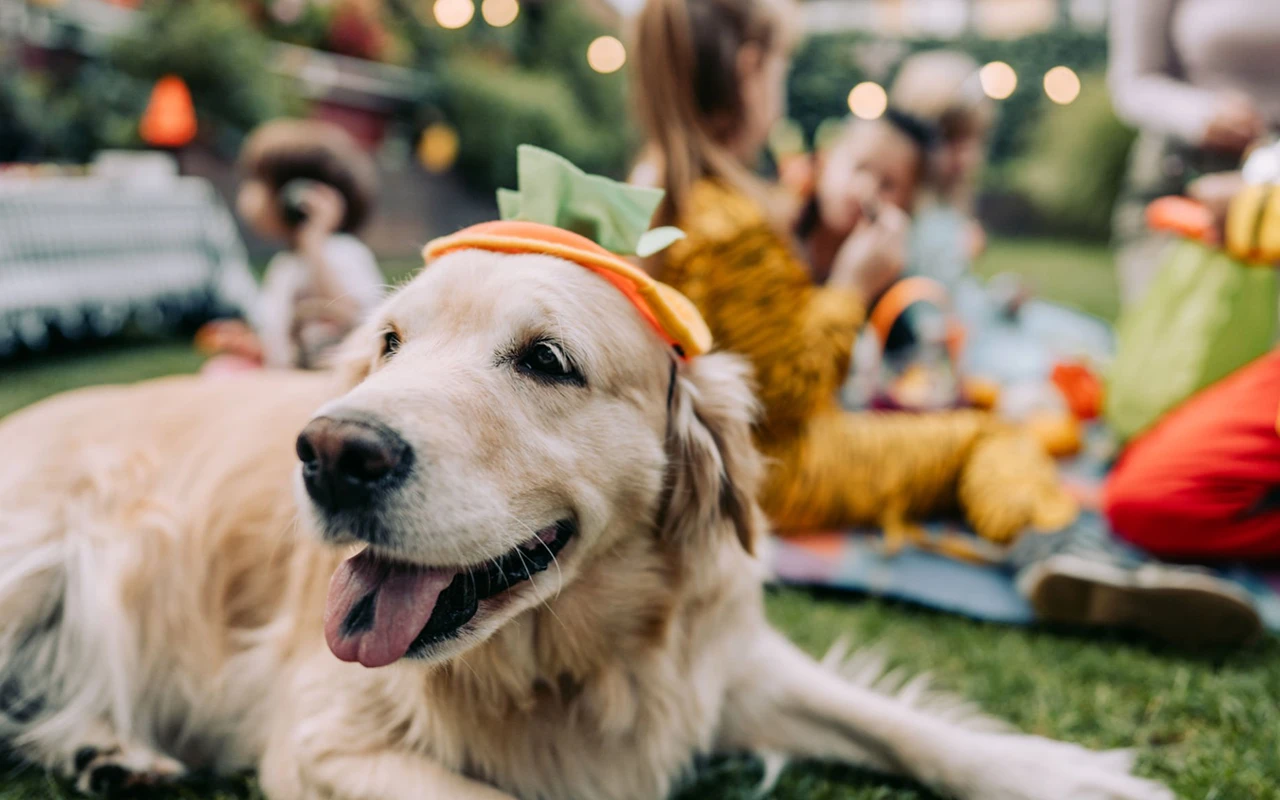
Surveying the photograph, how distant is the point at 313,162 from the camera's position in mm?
3803

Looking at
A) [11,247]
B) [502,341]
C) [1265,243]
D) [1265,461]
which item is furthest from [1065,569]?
[11,247]

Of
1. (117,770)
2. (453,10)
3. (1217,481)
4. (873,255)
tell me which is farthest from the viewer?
(453,10)

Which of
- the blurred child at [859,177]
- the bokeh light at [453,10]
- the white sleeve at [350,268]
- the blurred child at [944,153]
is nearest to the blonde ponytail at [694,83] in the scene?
the white sleeve at [350,268]

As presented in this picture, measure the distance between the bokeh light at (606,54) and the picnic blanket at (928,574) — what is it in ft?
43.1

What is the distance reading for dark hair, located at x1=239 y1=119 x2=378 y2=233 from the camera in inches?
147

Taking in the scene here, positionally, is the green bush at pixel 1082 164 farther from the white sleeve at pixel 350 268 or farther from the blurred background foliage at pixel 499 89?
the white sleeve at pixel 350 268

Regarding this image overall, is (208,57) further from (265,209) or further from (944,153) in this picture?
(944,153)

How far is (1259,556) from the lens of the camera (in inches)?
107

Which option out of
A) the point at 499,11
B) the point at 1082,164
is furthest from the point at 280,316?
the point at 1082,164

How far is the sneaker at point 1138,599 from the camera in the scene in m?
2.21

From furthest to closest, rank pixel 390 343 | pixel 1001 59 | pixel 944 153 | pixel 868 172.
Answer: pixel 1001 59
pixel 944 153
pixel 868 172
pixel 390 343

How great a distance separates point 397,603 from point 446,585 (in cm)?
8

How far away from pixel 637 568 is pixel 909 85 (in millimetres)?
5165

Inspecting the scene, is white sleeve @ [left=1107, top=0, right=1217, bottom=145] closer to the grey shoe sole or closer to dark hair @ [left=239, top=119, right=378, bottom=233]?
the grey shoe sole
